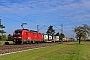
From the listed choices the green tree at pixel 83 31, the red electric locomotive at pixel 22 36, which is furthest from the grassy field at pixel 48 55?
the green tree at pixel 83 31

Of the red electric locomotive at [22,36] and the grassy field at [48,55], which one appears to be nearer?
the grassy field at [48,55]

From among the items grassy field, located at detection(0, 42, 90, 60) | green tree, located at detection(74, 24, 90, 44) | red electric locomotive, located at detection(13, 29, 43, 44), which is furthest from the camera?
green tree, located at detection(74, 24, 90, 44)

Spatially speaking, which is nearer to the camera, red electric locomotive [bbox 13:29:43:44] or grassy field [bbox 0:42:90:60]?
grassy field [bbox 0:42:90:60]

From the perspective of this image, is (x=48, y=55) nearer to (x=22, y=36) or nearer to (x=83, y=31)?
(x=22, y=36)

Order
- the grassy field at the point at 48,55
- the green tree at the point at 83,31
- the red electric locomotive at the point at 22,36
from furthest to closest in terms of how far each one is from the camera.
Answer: the green tree at the point at 83,31 → the red electric locomotive at the point at 22,36 → the grassy field at the point at 48,55

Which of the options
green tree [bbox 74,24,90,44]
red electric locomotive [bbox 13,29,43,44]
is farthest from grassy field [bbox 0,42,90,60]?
green tree [bbox 74,24,90,44]

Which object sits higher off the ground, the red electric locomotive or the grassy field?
the red electric locomotive

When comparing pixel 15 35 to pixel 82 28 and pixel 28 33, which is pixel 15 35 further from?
pixel 82 28

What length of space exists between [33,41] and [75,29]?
19747 mm

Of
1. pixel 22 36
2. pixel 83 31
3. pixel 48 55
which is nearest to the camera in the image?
pixel 48 55

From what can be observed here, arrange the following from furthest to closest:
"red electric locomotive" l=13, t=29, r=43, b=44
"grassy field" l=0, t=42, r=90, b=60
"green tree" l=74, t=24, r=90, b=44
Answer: "green tree" l=74, t=24, r=90, b=44 < "red electric locomotive" l=13, t=29, r=43, b=44 < "grassy field" l=0, t=42, r=90, b=60

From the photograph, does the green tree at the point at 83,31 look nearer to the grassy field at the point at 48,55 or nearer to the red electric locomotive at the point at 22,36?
the red electric locomotive at the point at 22,36

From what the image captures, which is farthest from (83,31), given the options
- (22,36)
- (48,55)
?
(48,55)

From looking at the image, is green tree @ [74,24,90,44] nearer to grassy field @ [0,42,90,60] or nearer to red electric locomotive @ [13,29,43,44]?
red electric locomotive @ [13,29,43,44]
